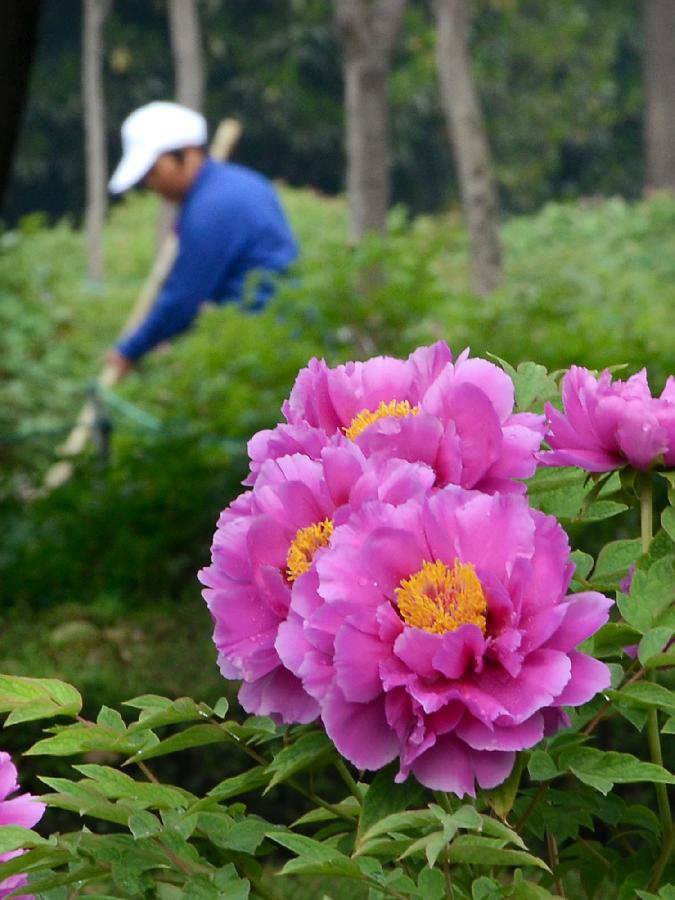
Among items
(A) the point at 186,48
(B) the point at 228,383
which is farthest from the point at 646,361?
(A) the point at 186,48

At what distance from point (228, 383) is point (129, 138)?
2644 mm

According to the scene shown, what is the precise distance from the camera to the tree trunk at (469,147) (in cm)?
1673

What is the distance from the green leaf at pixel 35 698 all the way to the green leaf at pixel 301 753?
0.69 feet

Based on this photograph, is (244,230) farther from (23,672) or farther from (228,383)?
(23,672)

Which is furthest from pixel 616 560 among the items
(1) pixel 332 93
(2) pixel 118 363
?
(1) pixel 332 93

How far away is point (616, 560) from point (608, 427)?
159 millimetres

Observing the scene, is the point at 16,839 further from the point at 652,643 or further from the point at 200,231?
the point at 200,231

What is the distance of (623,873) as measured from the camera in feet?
5.71

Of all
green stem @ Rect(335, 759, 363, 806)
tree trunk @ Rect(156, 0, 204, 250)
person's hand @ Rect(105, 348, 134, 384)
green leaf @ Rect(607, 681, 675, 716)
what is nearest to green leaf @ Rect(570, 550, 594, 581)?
green leaf @ Rect(607, 681, 675, 716)

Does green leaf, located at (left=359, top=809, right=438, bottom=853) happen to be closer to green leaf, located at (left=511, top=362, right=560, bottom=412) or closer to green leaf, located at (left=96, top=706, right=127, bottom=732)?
green leaf, located at (left=96, top=706, right=127, bottom=732)

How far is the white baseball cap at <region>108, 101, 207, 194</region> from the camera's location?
854 cm

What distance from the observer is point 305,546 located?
1397mm

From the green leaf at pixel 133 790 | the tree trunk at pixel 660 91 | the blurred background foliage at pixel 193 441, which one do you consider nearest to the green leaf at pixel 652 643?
the green leaf at pixel 133 790

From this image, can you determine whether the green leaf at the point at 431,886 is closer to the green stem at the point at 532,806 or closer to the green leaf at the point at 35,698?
the green stem at the point at 532,806
